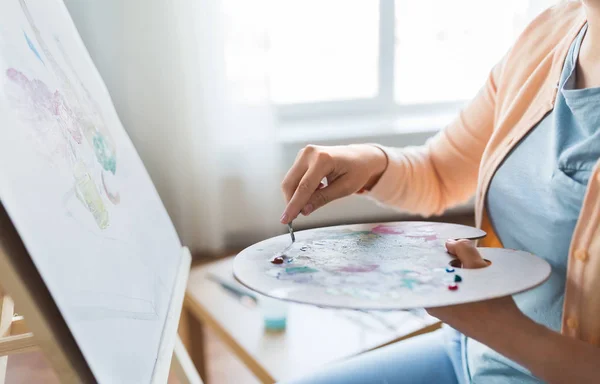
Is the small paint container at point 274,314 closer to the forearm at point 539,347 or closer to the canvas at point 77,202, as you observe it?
the canvas at point 77,202

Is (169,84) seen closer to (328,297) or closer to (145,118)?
(145,118)

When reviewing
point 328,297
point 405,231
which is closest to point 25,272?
point 328,297

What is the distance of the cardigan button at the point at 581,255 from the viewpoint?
1.76ft

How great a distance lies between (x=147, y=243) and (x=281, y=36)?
859 millimetres

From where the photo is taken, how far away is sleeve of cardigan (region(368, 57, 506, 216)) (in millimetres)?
786

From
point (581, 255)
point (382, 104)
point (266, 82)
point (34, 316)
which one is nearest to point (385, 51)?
point (382, 104)

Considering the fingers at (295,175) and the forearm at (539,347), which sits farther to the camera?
the fingers at (295,175)

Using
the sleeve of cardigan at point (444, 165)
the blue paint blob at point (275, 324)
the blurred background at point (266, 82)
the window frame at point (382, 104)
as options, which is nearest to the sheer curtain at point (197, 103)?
the blurred background at point (266, 82)

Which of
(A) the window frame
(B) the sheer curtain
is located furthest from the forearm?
(A) the window frame

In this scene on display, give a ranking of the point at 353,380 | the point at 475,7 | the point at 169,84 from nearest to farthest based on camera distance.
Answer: the point at 353,380
the point at 169,84
the point at 475,7

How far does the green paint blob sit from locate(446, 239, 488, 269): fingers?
0.47 metres

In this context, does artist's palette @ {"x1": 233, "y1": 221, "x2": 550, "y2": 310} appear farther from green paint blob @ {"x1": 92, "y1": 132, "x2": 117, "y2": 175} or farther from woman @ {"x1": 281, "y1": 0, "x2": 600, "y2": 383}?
green paint blob @ {"x1": 92, "y1": 132, "x2": 117, "y2": 175}

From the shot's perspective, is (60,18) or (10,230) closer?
(10,230)

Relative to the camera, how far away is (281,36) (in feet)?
4.66
